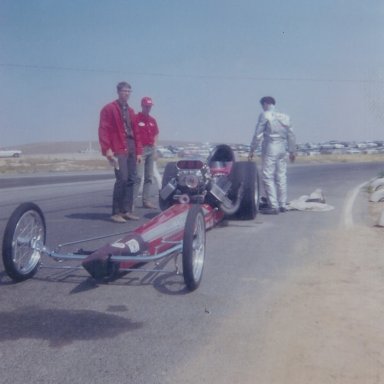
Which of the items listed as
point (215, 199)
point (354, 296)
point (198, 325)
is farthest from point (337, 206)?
point (198, 325)

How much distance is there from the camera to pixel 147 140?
12.3 metres

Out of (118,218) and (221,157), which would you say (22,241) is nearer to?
→ (118,218)

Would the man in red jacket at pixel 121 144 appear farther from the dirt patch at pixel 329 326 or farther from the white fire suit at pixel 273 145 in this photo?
the dirt patch at pixel 329 326

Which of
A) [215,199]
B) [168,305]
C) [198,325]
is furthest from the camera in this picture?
[215,199]

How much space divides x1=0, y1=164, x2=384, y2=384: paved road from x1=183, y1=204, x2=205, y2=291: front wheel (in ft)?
0.51

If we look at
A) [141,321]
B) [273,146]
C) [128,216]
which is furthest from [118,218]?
[141,321]

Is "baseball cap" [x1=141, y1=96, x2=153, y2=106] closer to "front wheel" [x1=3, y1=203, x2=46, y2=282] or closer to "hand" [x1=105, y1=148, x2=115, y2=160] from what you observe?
"hand" [x1=105, y1=148, x2=115, y2=160]

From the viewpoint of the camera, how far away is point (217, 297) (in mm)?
5992

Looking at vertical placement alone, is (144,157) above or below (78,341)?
above

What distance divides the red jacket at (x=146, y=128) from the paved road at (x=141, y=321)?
13.5 feet

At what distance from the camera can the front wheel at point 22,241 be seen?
20.1 ft

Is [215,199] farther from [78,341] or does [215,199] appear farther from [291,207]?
[78,341]

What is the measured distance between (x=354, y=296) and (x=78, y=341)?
259 cm

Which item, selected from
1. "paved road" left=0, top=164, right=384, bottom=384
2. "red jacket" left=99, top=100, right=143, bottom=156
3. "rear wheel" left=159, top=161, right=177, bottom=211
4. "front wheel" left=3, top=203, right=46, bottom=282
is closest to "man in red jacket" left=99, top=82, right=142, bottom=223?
"red jacket" left=99, top=100, right=143, bottom=156
